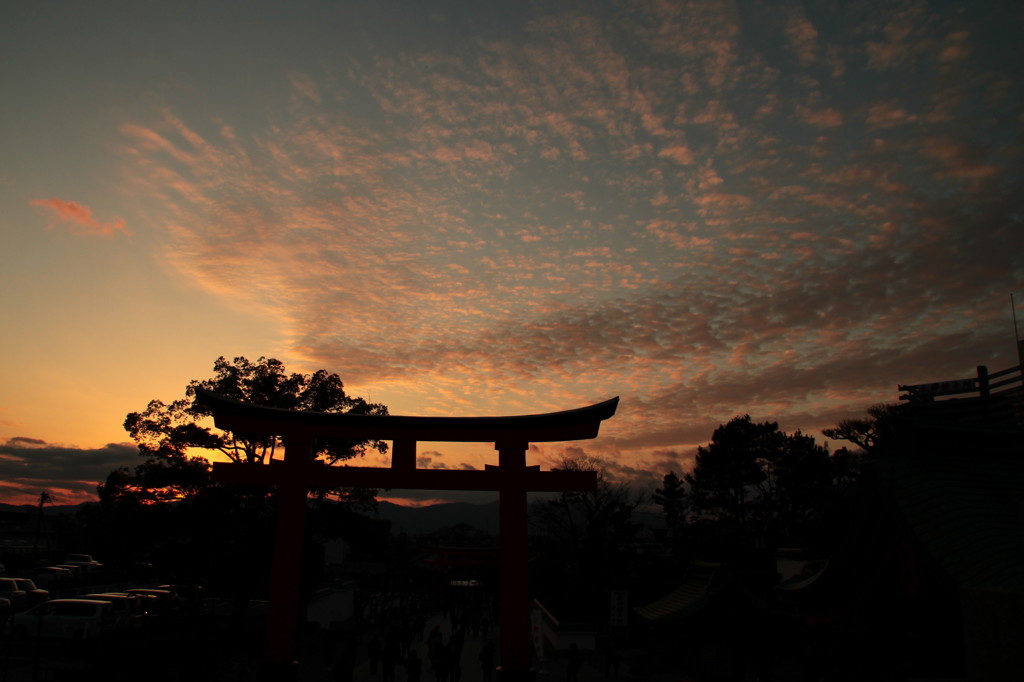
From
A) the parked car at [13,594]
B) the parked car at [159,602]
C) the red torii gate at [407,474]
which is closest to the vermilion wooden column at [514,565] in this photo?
the red torii gate at [407,474]

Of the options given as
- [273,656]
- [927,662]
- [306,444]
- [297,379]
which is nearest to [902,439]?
[927,662]

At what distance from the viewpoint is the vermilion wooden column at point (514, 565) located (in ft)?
42.9

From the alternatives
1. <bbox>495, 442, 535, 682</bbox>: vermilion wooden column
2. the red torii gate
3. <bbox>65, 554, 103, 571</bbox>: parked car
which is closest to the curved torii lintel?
the red torii gate

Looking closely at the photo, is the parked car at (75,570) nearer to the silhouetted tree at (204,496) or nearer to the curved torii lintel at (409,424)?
the silhouetted tree at (204,496)

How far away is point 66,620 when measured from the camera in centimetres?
1869

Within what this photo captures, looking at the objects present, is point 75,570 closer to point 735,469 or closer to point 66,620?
point 66,620

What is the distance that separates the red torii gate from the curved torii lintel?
0.08 ft

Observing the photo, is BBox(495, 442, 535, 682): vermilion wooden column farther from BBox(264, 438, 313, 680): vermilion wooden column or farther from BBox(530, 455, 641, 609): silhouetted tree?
BBox(530, 455, 641, 609): silhouetted tree

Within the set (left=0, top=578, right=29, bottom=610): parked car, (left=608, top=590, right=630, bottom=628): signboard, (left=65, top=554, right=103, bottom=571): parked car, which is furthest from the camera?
(left=65, top=554, right=103, bottom=571): parked car

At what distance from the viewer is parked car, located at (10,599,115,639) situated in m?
18.5

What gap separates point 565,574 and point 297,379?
20.9 meters

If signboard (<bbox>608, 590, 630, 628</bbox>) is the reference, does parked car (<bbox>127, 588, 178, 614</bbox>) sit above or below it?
below

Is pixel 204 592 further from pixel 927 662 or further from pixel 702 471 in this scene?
pixel 702 471

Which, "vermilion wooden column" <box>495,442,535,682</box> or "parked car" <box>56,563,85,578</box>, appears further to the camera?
"parked car" <box>56,563,85,578</box>
